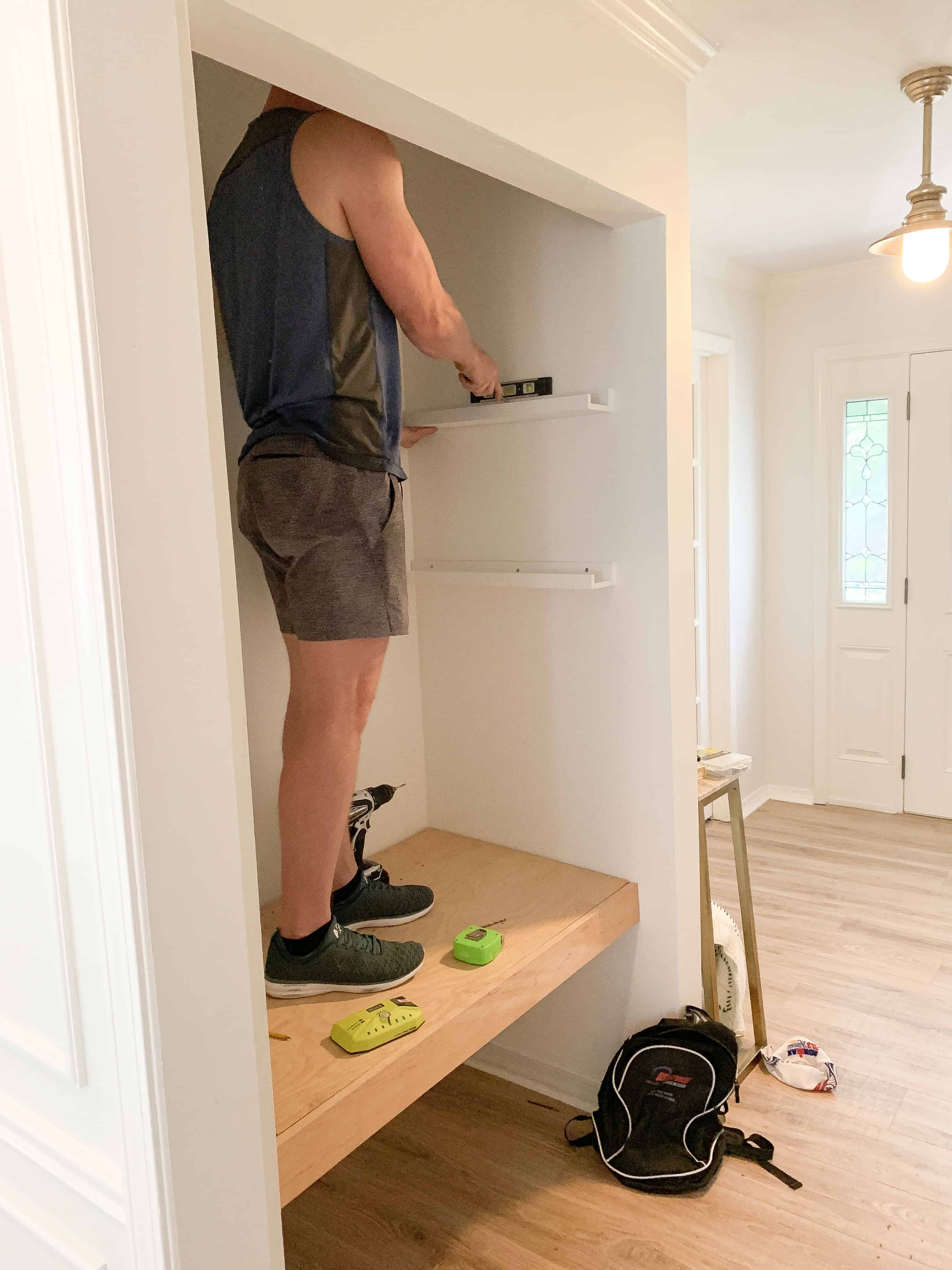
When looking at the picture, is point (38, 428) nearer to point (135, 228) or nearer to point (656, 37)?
point (135, 228)

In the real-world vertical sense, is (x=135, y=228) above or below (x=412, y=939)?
above

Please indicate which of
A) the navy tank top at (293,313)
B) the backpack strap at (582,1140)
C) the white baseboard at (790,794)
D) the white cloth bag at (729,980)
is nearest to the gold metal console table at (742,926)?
the white cloth bag at (729,980)

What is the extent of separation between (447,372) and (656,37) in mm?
817

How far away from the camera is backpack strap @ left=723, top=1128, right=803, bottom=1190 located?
2035 mm

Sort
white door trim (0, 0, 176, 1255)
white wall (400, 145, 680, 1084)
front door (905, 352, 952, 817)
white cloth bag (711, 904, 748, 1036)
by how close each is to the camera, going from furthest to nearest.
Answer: front door (905, 352, 952, 817)
white cloth bag (711, 904, 748, 1036)
white wall (400, 145, 680, 1084)
white door trim (0, 0, 176, 1255)

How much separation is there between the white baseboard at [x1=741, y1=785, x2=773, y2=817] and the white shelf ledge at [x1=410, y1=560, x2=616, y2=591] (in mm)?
2474

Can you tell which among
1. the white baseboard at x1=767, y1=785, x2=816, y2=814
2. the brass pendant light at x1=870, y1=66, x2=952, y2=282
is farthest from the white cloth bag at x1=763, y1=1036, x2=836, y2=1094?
the white baseboard at x1=767, y1=785, x2=816, y2=814

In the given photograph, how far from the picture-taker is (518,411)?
209cm

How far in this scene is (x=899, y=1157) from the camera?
2.08 metres

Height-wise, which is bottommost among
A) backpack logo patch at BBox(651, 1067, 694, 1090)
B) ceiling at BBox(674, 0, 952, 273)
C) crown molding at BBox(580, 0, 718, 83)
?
backpack logo patch at BBox(651, 1067, 694, 1090)

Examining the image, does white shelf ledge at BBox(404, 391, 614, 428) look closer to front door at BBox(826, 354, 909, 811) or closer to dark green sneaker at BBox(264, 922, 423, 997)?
dark green sneaker at BBox(264, 922, 423, 997)

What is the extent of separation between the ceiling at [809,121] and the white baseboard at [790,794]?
7.86 feet

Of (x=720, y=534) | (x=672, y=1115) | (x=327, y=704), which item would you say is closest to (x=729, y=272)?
(x=720, y=534)

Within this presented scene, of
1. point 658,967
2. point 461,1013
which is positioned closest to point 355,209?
point 461,1013
